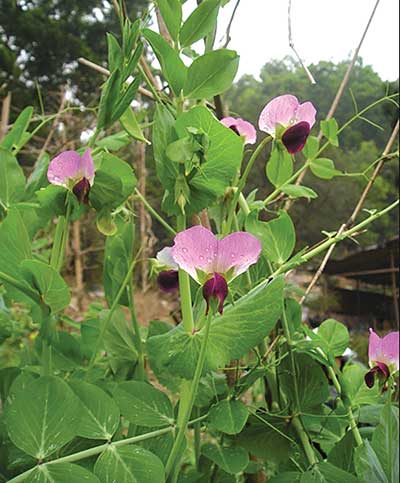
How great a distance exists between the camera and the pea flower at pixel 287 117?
1.09 feet

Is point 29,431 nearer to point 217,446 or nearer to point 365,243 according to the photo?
point 217,446

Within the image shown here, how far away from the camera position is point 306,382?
1.15 feet

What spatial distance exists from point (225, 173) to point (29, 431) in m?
0.17

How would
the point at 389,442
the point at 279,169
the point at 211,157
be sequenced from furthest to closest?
the point at 279,169
the point at 211,157
the point at 389,442

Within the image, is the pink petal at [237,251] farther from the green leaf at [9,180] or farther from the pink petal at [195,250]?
the green leaf at [9,180]

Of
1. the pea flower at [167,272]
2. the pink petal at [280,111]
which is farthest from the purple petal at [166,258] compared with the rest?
the pink petal at [280,111]

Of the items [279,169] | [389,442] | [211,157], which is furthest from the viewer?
[279,169]

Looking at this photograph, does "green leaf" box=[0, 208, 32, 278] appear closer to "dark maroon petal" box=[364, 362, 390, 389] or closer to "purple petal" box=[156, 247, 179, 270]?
"purple petal" box=[156, 247, 179, 270]

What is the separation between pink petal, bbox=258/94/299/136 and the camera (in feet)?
1.09

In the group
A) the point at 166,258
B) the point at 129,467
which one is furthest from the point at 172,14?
the point at 129,467

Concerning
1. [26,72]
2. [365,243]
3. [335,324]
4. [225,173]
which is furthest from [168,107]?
[26,72]

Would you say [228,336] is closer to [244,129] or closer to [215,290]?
[215,290]

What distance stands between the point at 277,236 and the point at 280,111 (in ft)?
0.26

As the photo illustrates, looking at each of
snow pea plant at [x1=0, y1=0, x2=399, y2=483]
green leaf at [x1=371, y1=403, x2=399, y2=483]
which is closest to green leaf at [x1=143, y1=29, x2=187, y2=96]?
snow pea plant at [x1=0, y1=0, x2=399, y2=483]
